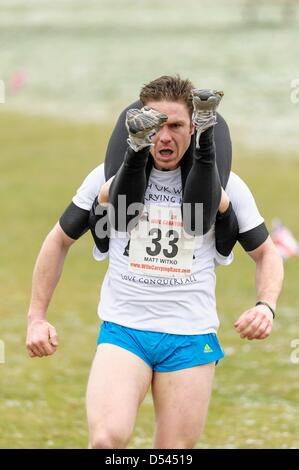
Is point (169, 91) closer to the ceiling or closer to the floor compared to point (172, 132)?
closer to the ceiling

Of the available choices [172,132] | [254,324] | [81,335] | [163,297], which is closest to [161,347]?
[163,297]

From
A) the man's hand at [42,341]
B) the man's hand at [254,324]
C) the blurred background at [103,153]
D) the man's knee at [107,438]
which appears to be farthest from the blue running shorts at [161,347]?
the blurred background at [103,153]

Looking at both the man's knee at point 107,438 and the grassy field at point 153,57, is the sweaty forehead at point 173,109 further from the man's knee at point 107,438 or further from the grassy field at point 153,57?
the grassy field at point 153,57

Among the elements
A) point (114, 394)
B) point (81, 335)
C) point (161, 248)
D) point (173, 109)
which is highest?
point (173, 109)

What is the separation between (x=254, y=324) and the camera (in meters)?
5.99

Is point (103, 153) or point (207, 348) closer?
point (207, 348)

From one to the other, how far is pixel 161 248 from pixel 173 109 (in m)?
0.78

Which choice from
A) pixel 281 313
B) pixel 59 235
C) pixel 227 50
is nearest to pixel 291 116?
pixel 227 50

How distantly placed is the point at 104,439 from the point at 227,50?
53030 mm

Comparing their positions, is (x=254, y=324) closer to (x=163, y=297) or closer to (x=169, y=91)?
(x=163, y=297)

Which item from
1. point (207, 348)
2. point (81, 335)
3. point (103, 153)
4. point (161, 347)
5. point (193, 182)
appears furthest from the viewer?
point (103, 153)
